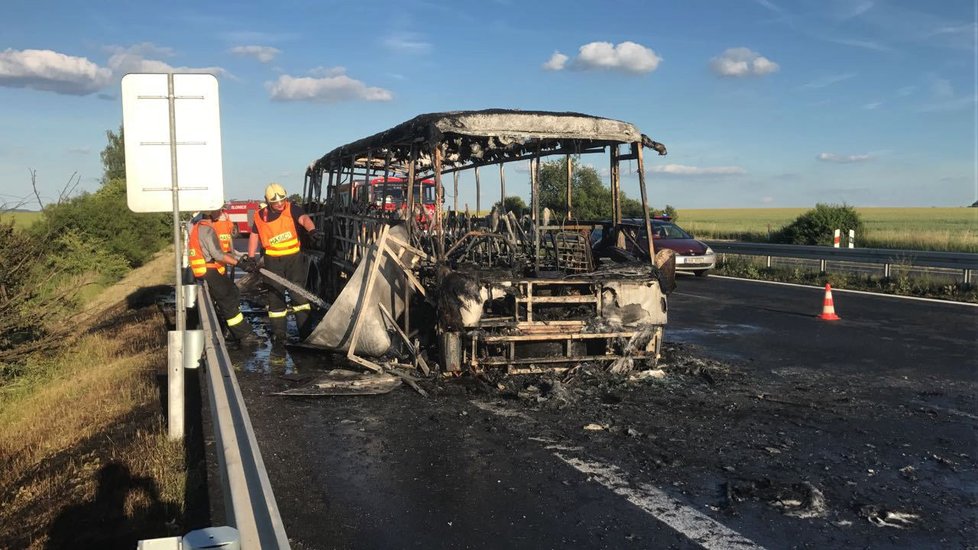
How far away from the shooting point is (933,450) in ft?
17.9

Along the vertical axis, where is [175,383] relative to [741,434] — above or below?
above

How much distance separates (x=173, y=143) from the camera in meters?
5.01

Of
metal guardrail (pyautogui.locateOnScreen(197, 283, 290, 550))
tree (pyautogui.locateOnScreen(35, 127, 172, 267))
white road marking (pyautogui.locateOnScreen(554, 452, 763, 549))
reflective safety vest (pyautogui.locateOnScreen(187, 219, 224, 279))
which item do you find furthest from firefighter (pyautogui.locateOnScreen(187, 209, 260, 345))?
tree (pyautogui.locateOnScreen(35, 127, 172, 267))

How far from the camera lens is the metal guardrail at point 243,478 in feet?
7.44

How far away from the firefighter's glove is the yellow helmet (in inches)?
40.3

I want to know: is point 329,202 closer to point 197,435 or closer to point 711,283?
point 197,435

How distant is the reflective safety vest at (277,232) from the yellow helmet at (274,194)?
115mm

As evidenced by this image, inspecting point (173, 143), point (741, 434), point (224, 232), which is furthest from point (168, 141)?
point (224, 232)

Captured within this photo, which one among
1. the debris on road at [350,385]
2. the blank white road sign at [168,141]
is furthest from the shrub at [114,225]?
the blank white road sign at [168,141]

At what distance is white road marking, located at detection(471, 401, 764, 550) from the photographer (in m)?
3.94

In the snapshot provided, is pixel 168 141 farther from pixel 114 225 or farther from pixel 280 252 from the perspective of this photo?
pixel 114 225

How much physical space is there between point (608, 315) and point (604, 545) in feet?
14.1

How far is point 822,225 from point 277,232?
2644 centimetres

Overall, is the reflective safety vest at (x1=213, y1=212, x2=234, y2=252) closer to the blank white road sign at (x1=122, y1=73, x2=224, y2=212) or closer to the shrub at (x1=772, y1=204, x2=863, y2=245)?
the blank white road sign at (x1=122, y1=73, x2=224, y2=212)
